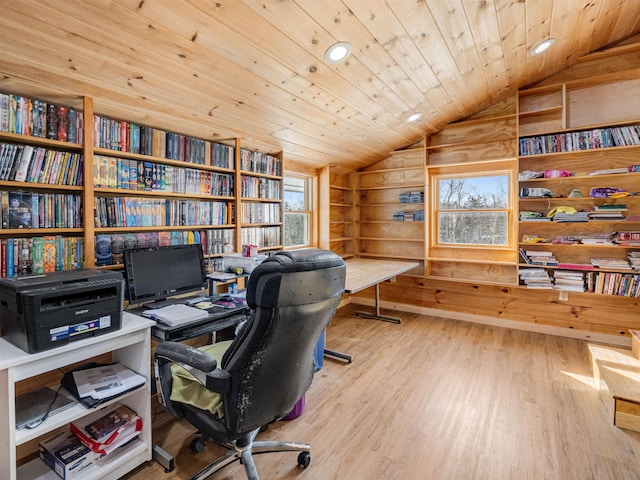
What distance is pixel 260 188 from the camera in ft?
11.0

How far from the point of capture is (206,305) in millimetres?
2119

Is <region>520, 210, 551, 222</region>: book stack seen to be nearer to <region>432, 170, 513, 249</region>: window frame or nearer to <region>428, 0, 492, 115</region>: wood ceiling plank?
<region>432, 170, 513, 249</region>: window frame

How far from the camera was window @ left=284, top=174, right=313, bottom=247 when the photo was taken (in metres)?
4.16

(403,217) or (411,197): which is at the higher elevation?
(411,197)

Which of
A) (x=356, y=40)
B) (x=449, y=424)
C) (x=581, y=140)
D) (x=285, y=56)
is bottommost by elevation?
(x=449, y=424)

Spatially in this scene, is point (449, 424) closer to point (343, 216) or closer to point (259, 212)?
point (259, 212)

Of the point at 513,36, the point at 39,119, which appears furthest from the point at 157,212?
the point at 513,36

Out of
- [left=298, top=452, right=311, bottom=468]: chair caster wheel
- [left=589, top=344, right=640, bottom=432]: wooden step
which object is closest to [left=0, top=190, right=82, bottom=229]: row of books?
[left=298, top=452, right=311, bottom=468]: chair caster wheel

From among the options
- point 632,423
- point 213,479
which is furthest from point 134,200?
point 632,423

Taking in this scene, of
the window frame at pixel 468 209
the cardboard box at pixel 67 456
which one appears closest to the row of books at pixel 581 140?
the window frame at pixel 468 209

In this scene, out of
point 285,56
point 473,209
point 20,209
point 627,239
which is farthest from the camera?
point 473,209

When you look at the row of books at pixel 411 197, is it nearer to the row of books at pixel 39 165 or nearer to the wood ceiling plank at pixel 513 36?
the wood ceiling plank at pixel 513 36

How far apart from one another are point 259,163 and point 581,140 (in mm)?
3284

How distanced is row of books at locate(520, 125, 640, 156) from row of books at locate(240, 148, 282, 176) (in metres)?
2.70
